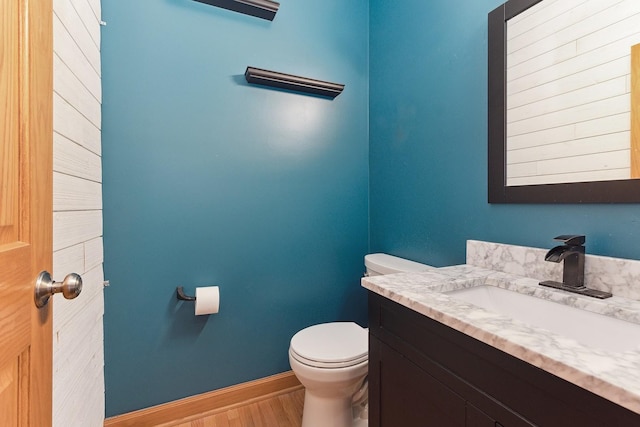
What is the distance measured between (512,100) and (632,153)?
0.44 m

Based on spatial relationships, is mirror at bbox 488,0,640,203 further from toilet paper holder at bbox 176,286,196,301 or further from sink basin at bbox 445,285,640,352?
toilet paper holder at bbox 176,286,196,301

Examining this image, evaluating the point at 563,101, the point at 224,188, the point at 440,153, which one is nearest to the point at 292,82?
the point at 224,188

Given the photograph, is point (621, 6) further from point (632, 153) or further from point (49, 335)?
point (49, 335)

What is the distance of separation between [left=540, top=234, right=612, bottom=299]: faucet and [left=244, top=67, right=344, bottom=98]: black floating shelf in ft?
4.59

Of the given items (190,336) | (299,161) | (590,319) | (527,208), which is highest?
(299,161)

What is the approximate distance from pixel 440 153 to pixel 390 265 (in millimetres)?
627

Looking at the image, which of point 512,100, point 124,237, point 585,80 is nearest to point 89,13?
point 124,237

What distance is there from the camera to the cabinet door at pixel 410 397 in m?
0.78

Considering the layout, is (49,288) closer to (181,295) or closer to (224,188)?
(181,295)

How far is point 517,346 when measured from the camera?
0.61 meters

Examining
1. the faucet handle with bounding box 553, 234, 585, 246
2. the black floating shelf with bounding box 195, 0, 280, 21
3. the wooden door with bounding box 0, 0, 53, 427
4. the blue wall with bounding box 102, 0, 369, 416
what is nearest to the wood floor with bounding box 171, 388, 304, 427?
the blue wall with bounding box 102, 0, 369, 416

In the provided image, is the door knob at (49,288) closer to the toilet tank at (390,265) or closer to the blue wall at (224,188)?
the blue wall at (224,188)

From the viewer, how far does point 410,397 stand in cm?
90

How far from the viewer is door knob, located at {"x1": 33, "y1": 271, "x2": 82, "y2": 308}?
599 millimetres
